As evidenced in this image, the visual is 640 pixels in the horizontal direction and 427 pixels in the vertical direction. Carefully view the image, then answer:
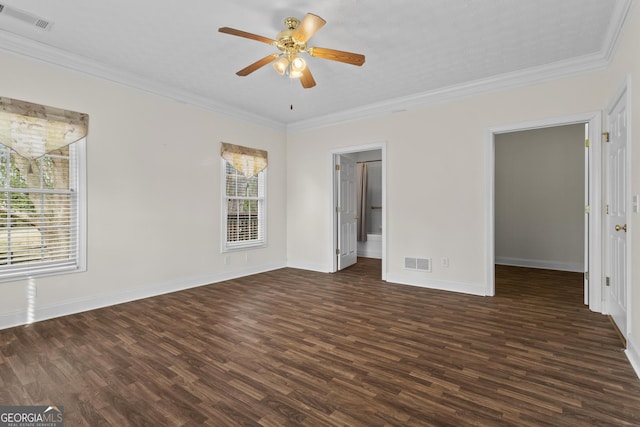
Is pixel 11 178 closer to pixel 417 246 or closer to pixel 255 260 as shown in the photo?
pixel 255 260

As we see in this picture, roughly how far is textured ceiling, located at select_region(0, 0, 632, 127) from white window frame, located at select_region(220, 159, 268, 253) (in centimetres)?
136

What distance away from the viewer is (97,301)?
366 centimetres

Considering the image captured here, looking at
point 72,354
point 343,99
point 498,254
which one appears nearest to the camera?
point 72,354

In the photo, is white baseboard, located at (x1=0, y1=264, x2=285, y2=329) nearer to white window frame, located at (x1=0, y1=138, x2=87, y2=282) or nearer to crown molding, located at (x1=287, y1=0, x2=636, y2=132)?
white window frame, located at (x1=0, y1=138, x2=87, y2=282)

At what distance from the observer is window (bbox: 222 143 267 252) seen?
5141 millimetres

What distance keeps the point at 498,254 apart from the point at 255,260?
16.5 ft

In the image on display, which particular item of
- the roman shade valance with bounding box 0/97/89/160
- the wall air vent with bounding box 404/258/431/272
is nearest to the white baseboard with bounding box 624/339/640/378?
the wall air vent with bounding box 404/258/431/272

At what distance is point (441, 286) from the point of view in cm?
447

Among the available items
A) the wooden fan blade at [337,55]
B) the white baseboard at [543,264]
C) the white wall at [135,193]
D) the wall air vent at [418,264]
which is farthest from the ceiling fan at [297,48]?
the white baseboard at [543,264]

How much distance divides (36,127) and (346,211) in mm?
4566

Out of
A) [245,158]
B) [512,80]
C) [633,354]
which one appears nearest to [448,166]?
[512,80]

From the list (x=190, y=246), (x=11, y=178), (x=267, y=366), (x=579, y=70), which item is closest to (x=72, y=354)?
(x=267, y=366)

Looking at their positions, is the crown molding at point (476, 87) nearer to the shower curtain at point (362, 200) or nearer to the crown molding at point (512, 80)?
the crown molding at point (512, 80)

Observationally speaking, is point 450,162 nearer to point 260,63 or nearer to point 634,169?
point 634,169
